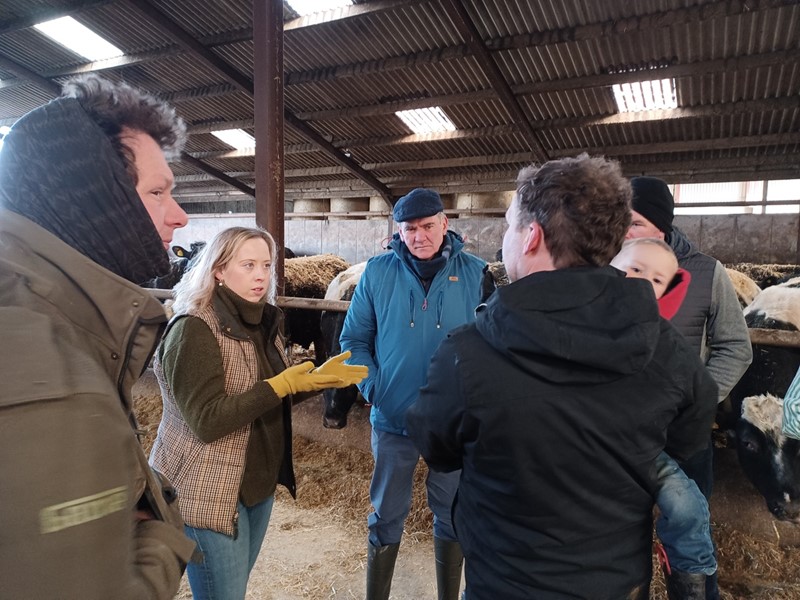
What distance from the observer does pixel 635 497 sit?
1108 millimetres

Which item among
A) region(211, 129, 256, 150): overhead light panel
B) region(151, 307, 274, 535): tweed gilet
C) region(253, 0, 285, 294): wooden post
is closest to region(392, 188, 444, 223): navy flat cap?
region(151, 307, 274, 535): tweed gilet

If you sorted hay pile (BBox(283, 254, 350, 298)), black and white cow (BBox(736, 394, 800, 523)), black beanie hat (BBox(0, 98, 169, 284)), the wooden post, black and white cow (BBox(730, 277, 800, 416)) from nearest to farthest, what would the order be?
1. black beanie hat (BBox(0, 98, 169, 284))
2. black and white cow (BBox(736, 394, 800, 523))
3. black and white cow (BBox(730, 277, 800, 416))
4. the wooden post
5. hay pile (BBox(283, 254, 350, 298))

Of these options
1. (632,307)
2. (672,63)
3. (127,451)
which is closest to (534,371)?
(632,307)

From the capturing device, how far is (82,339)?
2.48 ft

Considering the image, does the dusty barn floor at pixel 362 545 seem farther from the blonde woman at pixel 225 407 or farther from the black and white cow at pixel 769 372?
the blonde woman at pixel 225 407

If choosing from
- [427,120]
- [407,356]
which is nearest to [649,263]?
[407,356]

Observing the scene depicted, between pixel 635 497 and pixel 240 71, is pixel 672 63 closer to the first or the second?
pixel 240 71

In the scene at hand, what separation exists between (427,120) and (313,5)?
397cm

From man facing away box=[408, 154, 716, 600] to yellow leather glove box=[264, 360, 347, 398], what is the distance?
64cm

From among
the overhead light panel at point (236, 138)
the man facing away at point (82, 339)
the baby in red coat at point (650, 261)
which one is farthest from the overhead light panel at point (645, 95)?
the man facing away at point (82, 339)

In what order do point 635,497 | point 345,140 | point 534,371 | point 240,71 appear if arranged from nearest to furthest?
1. point 534,371
2. point 635,497
3. point 240,71
4. point 345,140

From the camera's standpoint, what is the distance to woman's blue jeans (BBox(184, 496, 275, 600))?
1.53 meters

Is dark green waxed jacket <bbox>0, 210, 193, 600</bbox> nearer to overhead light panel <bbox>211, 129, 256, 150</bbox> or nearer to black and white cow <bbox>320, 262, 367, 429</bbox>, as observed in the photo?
black and white cow <bbox>320, 262, 367, 429</bbox>

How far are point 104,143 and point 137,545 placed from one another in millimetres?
715
